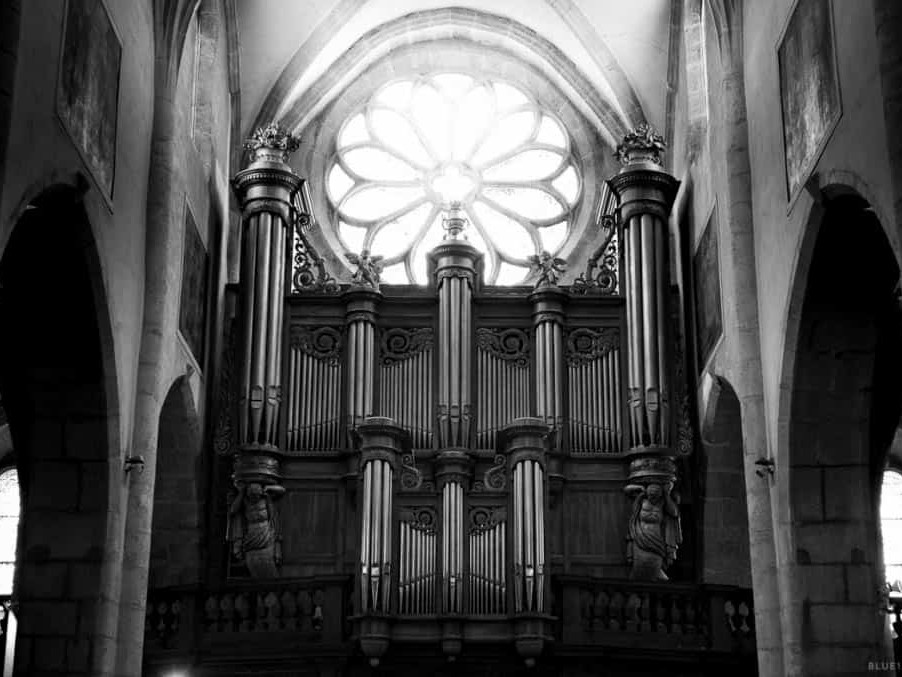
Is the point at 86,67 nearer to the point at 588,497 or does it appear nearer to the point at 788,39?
the point at 788,39

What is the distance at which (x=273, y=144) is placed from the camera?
78.9 ft

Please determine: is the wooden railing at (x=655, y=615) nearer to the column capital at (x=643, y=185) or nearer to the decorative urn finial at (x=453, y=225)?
the column capital at (x=643, y=185)

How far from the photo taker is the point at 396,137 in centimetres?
2791

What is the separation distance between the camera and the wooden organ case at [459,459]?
19250 millimetres

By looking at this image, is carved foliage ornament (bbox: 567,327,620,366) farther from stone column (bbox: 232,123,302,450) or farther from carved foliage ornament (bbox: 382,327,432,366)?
stone column (bbox: 232,123,302,450)

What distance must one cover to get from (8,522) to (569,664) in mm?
11067

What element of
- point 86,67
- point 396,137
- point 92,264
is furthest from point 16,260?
point 396,137

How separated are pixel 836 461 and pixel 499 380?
665cm

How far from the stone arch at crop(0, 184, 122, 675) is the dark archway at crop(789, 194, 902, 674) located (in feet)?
24.3

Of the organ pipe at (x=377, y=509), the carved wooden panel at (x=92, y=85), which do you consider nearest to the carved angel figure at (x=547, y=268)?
the organ pipe at (x=377, y=509)

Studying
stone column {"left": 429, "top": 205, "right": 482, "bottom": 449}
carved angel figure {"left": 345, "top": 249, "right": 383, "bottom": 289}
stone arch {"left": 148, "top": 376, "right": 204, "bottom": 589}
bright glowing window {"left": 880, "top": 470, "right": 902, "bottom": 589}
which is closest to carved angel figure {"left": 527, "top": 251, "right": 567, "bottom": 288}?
stone column {"left": 429, "top": 205, "right": 482, "bottom": 449}

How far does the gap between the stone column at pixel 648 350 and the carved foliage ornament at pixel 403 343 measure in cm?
292

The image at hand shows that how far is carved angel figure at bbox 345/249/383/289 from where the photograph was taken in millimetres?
23094

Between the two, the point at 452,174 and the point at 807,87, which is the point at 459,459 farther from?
the point at 452,174
